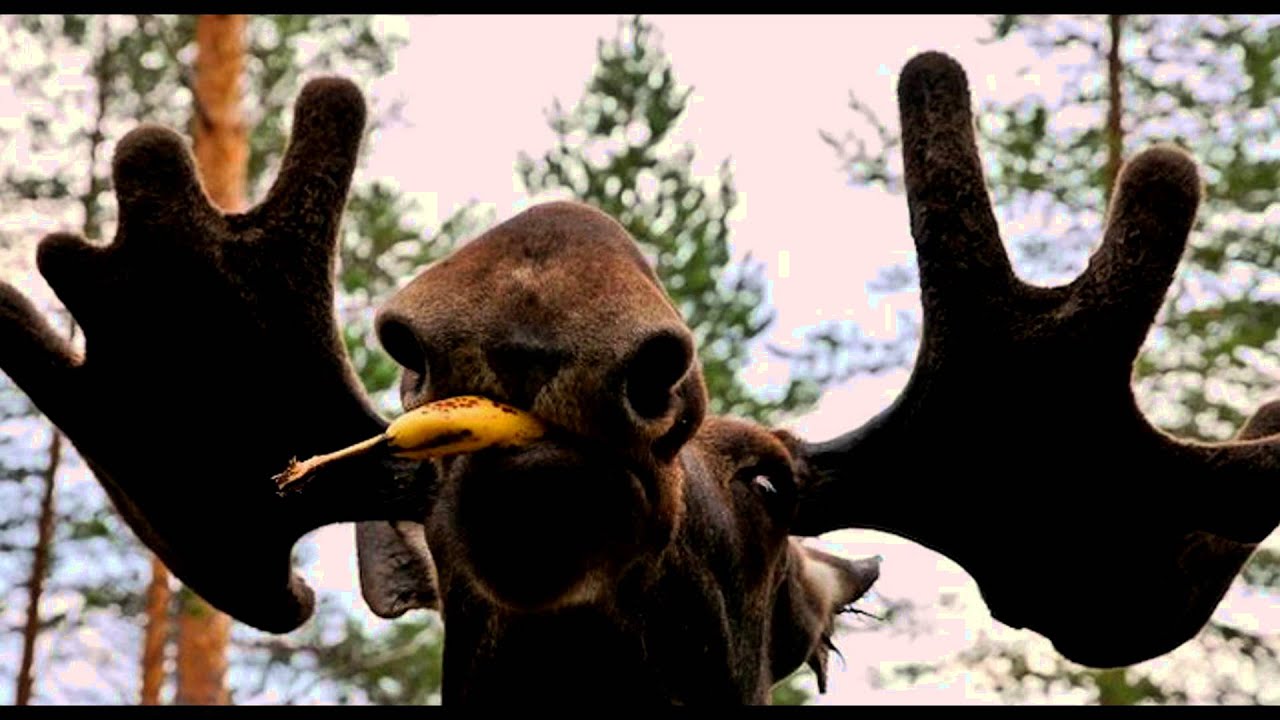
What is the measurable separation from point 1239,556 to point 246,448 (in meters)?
2.65

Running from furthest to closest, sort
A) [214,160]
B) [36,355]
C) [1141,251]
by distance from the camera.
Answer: [214,160] → [36,355] → [1141,251]

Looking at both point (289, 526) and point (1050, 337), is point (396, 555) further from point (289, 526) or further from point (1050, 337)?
point (1050, 337)

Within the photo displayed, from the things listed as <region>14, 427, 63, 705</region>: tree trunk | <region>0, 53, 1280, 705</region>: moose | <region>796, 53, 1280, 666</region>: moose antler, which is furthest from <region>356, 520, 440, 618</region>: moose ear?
<region>14, 427, 63, 705</region>: tree trunk

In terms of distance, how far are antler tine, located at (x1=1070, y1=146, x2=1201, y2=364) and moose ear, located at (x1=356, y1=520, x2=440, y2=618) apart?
1.87 metres

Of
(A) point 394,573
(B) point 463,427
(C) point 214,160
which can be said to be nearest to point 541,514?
(B) point 463,427

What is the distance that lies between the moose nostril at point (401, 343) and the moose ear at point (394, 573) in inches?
63.5

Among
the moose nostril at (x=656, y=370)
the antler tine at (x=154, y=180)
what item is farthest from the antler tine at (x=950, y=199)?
the antler tine at (x=154, y=180)

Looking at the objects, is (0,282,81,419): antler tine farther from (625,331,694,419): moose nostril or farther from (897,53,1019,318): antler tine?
(897,53,1019,318): antler tine

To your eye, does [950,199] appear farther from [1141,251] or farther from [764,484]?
[764,484]

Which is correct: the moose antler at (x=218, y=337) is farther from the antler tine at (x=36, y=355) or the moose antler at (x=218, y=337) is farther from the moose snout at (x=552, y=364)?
the moose snout at (x=552, y=364)

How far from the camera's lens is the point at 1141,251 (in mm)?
3604

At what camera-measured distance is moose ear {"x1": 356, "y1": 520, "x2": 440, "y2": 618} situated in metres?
4.18

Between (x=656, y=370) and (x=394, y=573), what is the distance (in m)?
1.88
